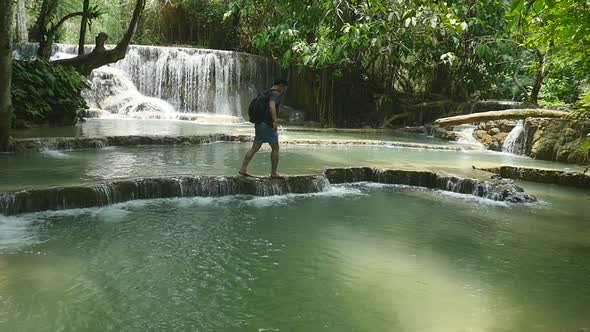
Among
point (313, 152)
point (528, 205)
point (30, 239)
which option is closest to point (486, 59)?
point (313, 152)

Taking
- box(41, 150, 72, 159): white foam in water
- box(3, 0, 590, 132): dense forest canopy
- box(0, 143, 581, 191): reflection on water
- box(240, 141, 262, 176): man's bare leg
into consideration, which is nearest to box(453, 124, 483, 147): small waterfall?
box(3, 0, 590, 132): dense forest canopy

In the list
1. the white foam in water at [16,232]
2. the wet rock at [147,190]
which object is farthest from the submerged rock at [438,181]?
the white foam in water at [16,232]

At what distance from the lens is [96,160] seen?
9.22 m

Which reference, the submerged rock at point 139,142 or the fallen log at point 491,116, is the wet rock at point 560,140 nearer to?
the submerged rock at point 139,142

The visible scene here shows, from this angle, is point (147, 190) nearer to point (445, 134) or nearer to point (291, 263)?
point (291, 263)

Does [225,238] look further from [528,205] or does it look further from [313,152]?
[313,152]

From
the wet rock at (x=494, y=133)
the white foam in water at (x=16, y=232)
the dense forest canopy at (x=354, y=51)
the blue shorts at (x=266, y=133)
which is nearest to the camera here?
the white foam in water at (x=16, y=232)

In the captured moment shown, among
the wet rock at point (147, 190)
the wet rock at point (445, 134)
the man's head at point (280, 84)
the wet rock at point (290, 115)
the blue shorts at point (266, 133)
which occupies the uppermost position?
the man's head at point (280, 84)

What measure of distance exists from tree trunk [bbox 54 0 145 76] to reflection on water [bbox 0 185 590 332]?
7.59 m

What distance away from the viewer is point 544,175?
1028 cm

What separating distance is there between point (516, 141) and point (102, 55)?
38.2 feet

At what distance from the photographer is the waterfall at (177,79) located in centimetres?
2070

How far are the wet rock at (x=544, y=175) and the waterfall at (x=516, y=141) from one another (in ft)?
15.7

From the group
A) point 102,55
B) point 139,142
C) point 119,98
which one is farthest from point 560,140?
point 119,98
